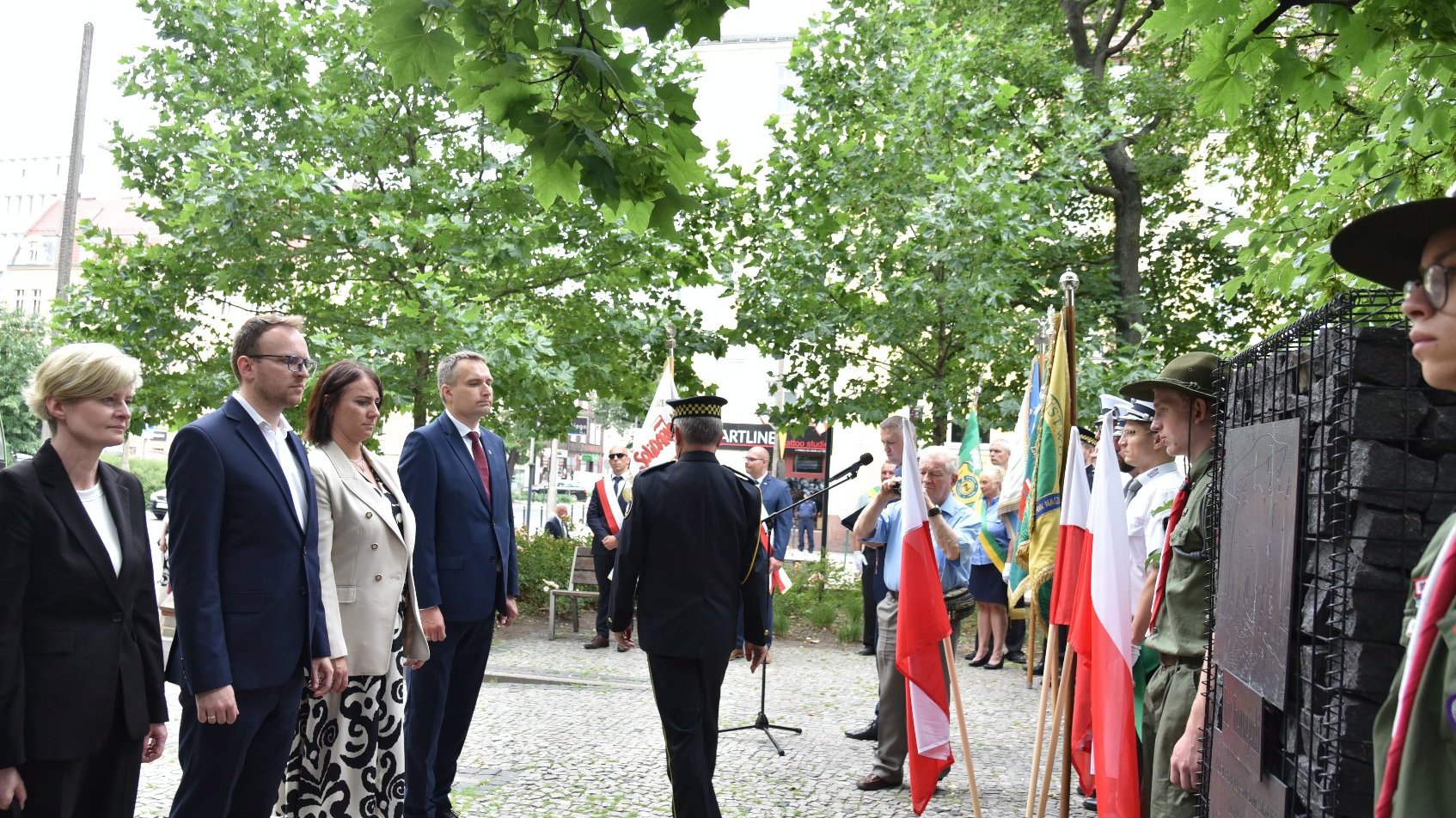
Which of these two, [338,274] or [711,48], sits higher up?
[711,48]

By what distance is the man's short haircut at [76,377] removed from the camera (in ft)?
12.5

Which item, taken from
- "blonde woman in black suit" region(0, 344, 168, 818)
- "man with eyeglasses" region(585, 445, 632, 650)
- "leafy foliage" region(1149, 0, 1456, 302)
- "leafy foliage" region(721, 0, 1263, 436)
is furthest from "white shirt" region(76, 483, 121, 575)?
"leafy foliage" region(721, 0, 1263, 436)

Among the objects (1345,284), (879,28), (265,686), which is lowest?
(265,686)

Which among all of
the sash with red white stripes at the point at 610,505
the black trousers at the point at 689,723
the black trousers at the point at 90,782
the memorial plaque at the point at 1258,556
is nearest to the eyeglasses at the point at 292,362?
the black trousers at the point at 90,782

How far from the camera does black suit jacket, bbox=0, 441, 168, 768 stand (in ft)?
11.4

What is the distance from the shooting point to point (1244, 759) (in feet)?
10.9

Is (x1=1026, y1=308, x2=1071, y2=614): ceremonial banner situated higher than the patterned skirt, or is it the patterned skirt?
(x1=1026, y1=308, x2=1071, y2=614): ceremonial banner

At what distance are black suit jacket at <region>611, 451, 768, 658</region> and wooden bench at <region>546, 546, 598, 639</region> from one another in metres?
8.33

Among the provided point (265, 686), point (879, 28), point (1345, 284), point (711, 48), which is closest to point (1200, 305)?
point (879, 28)

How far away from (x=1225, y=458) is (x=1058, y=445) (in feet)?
9.48

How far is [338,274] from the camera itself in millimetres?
13227

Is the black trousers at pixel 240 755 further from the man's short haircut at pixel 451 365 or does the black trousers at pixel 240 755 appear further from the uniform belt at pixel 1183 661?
the uniform belt at pixel 1183 661

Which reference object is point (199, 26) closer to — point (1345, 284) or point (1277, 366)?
point (1345, 284)

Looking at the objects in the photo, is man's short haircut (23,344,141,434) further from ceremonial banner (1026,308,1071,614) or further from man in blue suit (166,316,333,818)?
ceremonial banner (1026,308,1071,614)
